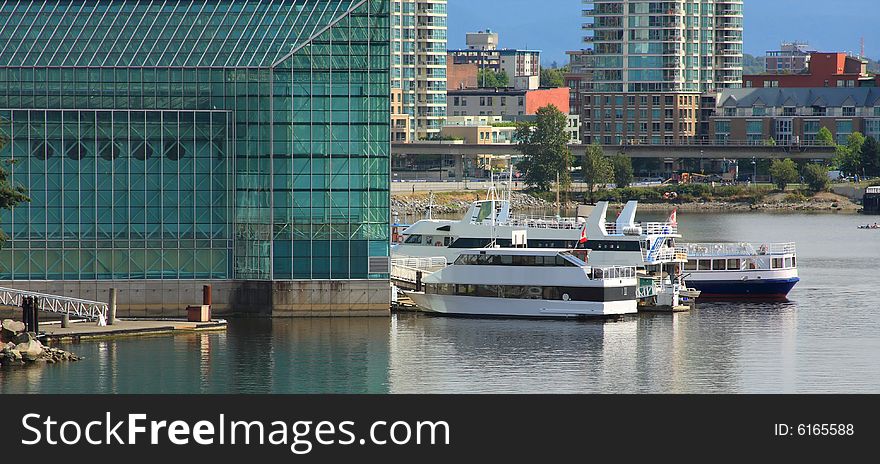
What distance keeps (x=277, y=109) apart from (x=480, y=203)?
26838 mm

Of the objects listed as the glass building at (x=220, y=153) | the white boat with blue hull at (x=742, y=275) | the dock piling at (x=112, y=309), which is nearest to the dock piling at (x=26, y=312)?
the dock piling at (x=112, y=309)

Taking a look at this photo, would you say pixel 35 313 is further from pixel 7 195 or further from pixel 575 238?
pixel 575 238

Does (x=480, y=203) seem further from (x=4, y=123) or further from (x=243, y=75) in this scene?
(x=4, y=123)

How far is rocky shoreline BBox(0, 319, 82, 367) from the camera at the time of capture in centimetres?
7888

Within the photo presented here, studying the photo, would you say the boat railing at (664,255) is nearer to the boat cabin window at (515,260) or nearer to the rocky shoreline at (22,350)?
the boat cabin window at (515,260)

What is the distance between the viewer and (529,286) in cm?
9819

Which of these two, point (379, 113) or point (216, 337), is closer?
point (216, 337)

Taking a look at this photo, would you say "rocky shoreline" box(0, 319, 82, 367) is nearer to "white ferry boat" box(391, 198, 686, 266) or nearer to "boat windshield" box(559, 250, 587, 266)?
"boat windshield" box(559, 250, 587, 266)

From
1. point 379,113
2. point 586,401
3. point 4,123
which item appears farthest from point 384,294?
point 586,401

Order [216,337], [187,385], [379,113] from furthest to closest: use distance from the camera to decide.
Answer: [379,113]
[216,337]
[187,385]

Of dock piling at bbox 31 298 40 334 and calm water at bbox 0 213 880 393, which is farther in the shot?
dock piling at bbox 31 298 40 334

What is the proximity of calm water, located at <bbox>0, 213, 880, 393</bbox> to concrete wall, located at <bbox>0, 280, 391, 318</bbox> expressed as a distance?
3.18ft

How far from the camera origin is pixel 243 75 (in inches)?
3666

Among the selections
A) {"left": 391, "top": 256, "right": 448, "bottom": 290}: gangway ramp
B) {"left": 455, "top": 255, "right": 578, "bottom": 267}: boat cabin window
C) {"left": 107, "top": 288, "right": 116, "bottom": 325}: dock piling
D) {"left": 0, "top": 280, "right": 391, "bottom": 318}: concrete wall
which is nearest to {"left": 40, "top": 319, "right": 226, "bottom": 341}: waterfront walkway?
{"left": 107, "top": 288, "right": 116, "bottom": 325}: dock piling
